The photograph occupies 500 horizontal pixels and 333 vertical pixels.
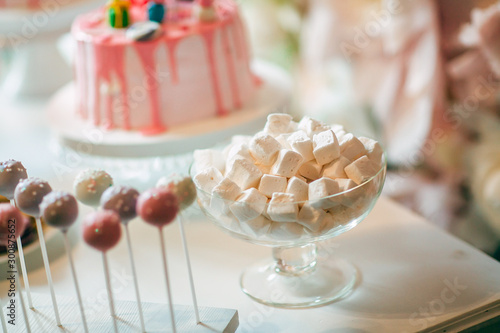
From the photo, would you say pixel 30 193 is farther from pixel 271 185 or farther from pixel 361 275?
pixel 361 275

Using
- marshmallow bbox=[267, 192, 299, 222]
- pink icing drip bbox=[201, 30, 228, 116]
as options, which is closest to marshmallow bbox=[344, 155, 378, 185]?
marshmallow bbox=[267, 192, 299, 222]

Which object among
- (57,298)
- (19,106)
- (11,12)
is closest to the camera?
(57,298)

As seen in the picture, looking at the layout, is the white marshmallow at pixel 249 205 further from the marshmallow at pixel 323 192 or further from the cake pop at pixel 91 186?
the cake pop at pixel 91 186

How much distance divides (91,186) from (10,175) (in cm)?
11

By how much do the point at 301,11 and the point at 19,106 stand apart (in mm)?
1036

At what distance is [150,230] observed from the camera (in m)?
1.21

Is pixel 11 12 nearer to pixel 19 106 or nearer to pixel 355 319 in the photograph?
pixel 19 106

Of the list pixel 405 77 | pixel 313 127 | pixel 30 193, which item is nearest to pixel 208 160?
pixel 313 127

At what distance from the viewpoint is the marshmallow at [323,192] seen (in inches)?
31.9

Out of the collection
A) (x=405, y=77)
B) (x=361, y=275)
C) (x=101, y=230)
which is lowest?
(x=361, y=275)

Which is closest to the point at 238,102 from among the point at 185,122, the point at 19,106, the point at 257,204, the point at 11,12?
the point at 185,122

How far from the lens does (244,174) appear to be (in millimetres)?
859

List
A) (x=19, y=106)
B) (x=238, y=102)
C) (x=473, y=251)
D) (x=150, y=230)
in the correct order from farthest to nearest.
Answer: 1. (x=19, y=106)
2. (x=238, y=102)
3. (x=150, y=230)
4. (x=473, y=251)

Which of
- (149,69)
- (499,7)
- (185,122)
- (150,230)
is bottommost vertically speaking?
(150,230)
